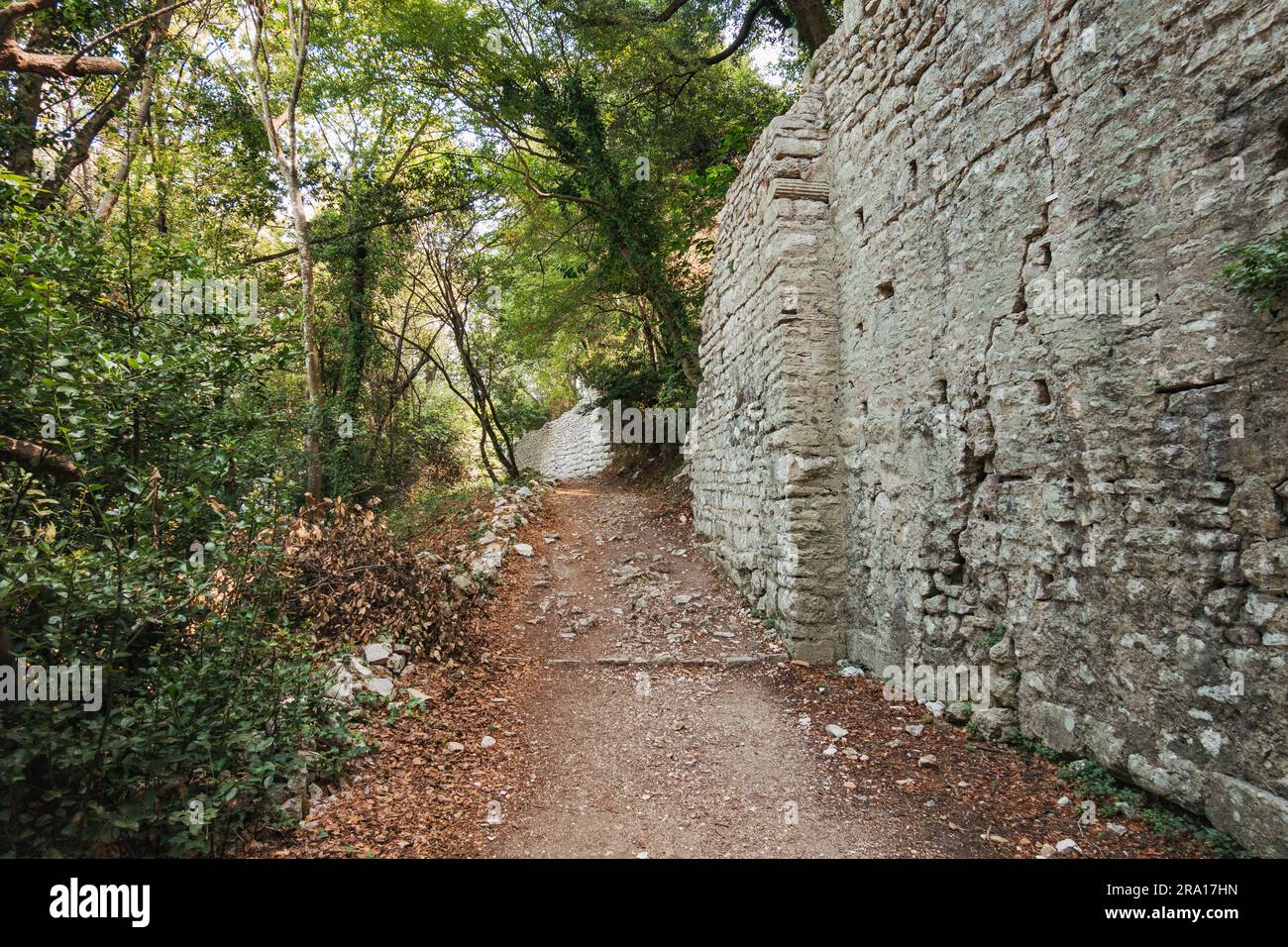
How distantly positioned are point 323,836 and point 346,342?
10.7 m

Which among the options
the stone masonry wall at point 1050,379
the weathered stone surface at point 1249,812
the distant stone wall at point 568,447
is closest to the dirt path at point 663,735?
the stone masonry wall at point 1050,379

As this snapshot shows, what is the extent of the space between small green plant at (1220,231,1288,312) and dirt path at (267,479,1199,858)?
6.93ft

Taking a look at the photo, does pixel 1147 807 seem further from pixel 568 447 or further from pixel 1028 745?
pixel 568 447

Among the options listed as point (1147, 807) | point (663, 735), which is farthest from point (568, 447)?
point (1147, 807)

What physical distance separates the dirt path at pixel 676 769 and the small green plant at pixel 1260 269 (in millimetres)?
2113

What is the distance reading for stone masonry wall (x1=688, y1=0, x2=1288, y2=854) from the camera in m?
2.14

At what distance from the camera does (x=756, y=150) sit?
18.7 feet

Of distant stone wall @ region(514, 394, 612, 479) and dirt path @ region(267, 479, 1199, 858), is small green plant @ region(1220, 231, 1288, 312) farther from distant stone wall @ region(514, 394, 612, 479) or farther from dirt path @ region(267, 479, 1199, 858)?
distant stone wall @ region(514, 394, 612, 479)

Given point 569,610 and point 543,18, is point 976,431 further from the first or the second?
point 543,18

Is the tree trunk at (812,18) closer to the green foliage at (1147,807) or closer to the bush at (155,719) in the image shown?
the green foliage at (1147,807)

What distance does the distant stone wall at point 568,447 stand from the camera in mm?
17453

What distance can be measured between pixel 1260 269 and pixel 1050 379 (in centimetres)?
93

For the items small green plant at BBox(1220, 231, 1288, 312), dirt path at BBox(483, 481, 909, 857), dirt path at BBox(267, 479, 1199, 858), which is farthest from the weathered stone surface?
small green plant at BBox(1220, 231, 1288, 312)
